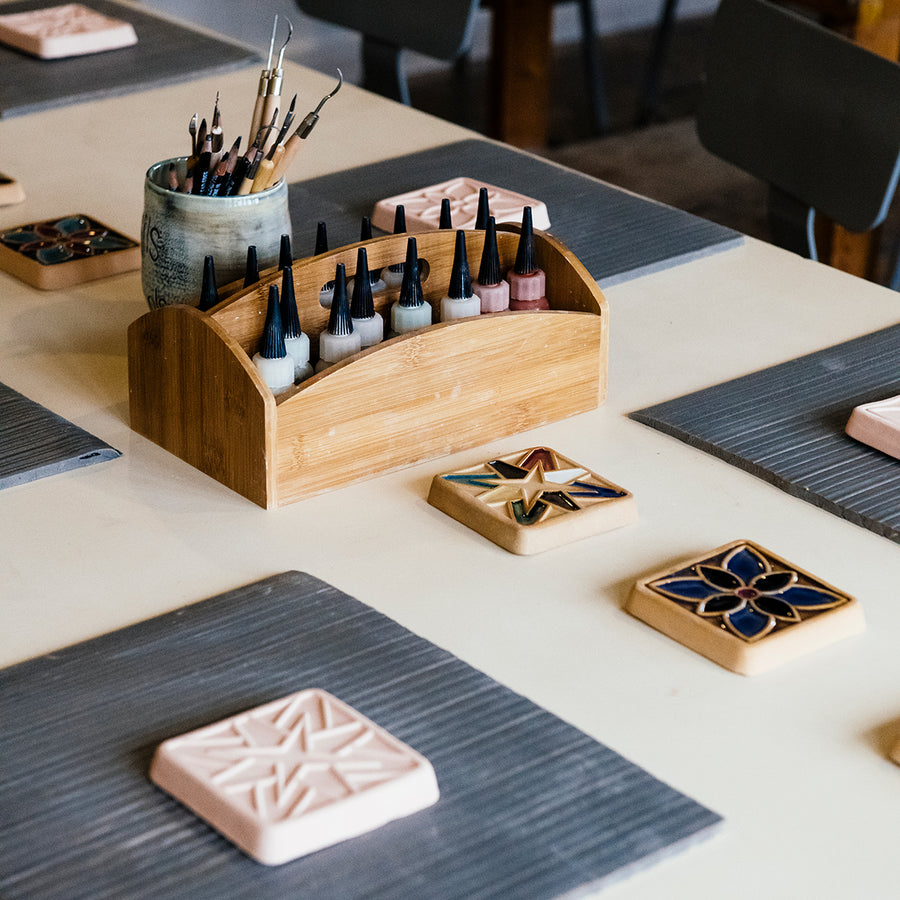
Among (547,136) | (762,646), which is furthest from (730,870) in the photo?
(547,136)

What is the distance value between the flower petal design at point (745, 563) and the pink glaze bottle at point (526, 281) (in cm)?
32

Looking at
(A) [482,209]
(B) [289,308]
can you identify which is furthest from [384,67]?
(B) [289,308]

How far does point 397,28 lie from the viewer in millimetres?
2203

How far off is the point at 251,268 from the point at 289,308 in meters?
0.05

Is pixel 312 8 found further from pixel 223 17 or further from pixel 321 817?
pixel 223 17

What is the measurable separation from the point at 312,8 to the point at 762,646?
1747 millimetres

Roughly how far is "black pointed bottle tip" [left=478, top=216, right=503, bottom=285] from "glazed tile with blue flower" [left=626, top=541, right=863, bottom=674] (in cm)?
33

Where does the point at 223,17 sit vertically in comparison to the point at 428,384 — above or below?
below

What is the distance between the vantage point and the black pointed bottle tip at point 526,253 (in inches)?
44.8

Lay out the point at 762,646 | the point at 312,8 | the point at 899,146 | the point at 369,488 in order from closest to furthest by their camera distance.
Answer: the point at 762,646, the point at 369,488, the point at 899,146, the point at 312,8

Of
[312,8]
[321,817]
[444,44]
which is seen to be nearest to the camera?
[321,817]

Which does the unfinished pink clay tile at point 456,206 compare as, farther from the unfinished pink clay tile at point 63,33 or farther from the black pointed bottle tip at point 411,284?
the unfinished pink clay tile at point 63,33

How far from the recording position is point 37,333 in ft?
4.12

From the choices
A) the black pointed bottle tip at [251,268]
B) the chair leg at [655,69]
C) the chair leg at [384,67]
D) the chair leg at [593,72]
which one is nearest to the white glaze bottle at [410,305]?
the black pointed bottle tip at [251,268]
